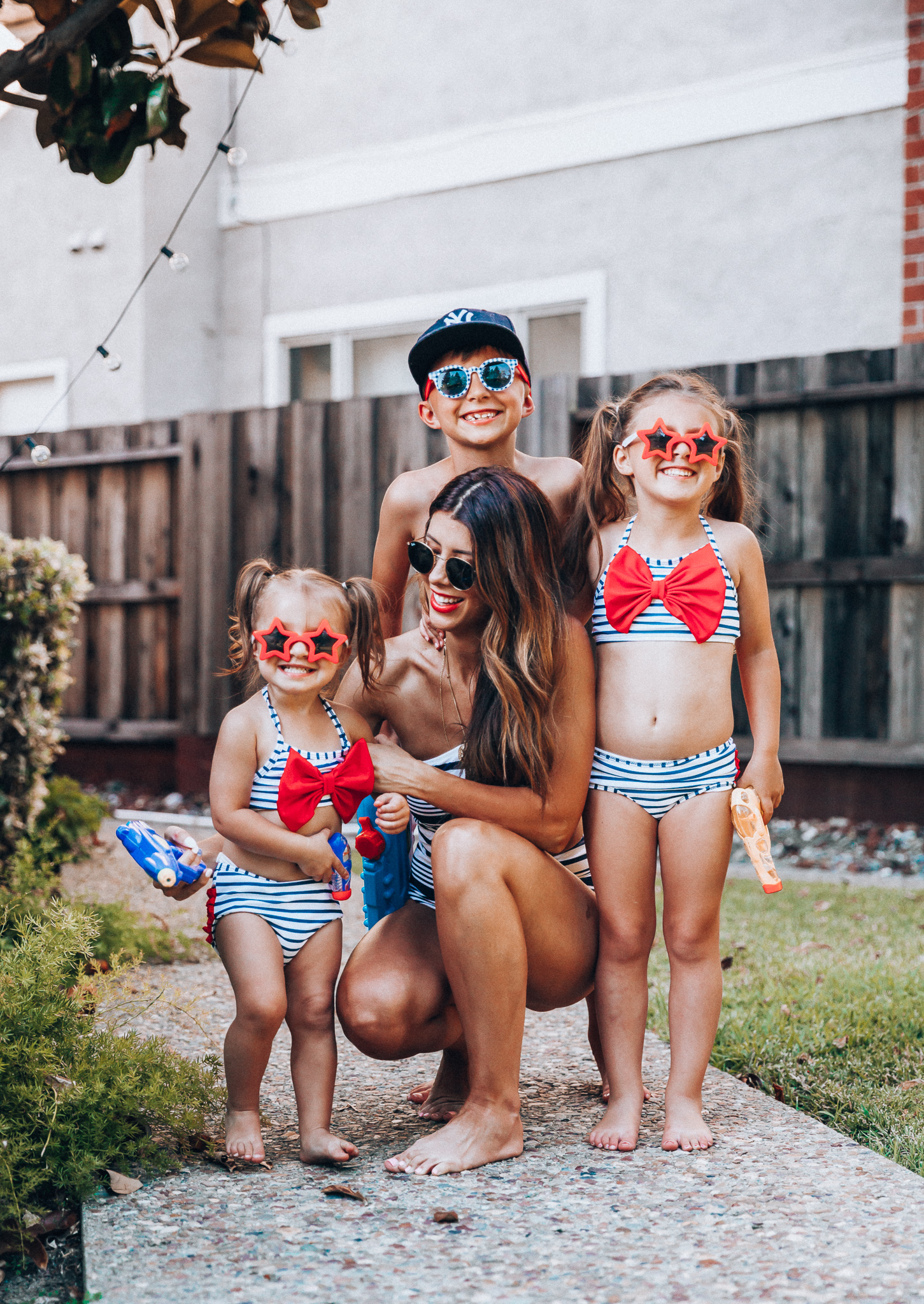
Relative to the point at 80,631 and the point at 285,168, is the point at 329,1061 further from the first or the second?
the point at 285,168

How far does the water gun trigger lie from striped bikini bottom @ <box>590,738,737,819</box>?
504 mm

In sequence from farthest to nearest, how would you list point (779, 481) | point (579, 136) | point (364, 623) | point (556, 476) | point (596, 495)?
point (579, 136)
point (779, 481)
point (556, 476)
point (596, 495)
point (364, 623)

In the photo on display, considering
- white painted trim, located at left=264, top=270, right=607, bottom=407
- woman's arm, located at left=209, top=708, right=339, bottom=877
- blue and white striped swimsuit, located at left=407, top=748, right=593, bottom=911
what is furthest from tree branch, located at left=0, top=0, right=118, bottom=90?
white painted trim, located at left=264, top=270, right=607, bottom=407

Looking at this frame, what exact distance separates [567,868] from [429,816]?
0.33 meters

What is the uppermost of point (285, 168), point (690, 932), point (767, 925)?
point (285, 168)

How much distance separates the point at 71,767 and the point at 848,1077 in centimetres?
648

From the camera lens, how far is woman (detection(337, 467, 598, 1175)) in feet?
7.83

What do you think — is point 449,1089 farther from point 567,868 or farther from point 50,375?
point 50,375

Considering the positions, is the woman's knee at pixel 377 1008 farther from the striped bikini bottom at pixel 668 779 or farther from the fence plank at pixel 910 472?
the fence plank at pixel 910 472

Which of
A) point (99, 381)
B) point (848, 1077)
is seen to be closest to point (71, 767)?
point (99, 381)

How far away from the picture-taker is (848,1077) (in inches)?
121

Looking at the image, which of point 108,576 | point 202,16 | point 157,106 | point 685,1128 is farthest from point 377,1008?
point 108,576

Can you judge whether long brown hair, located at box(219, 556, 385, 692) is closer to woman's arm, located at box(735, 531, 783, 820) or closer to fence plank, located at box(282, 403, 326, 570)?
woman's arm, located at box(735, 531, 783, 820)

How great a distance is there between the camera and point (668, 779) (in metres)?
2.55
